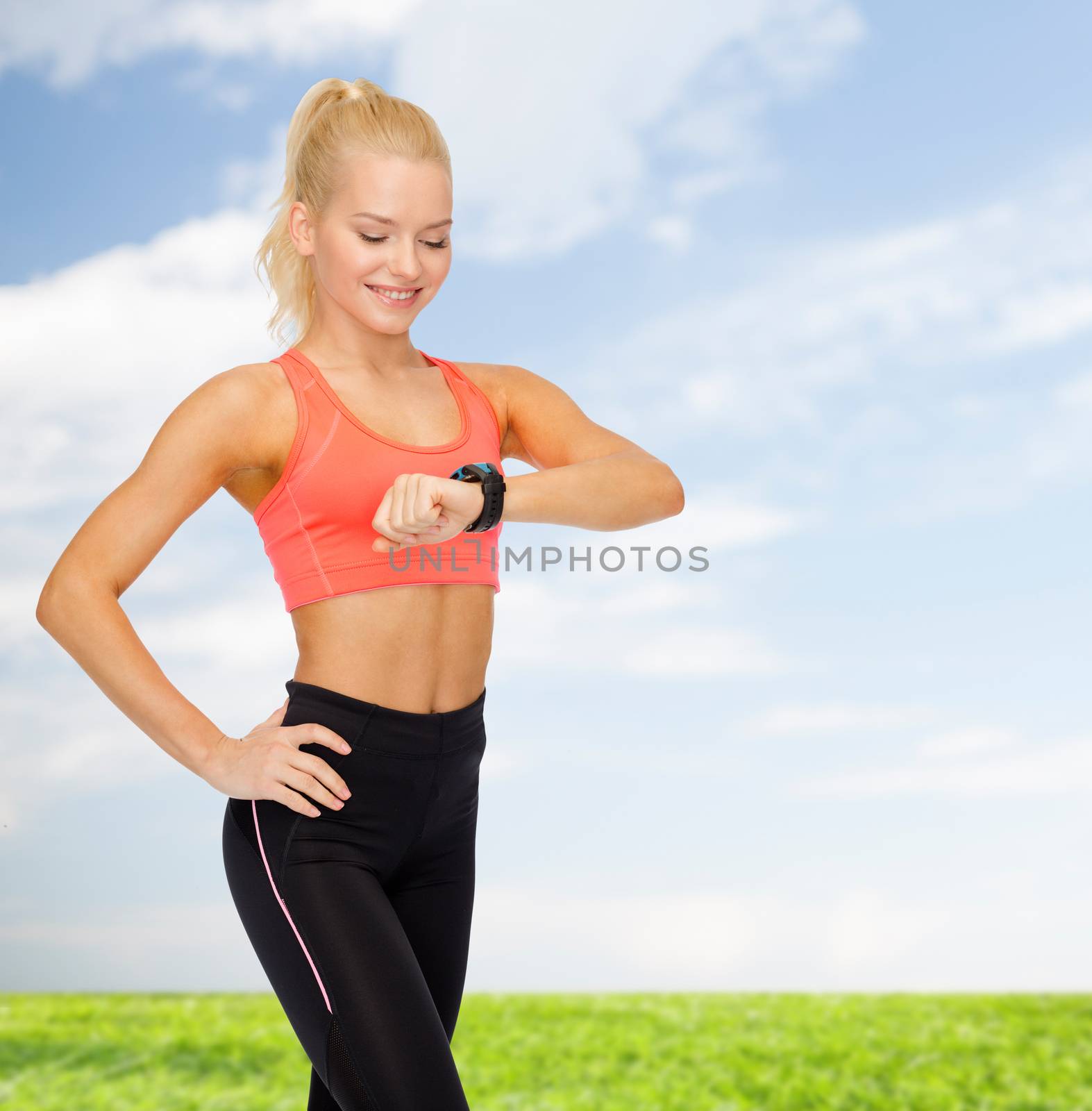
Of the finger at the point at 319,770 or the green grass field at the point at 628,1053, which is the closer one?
the finger at the point at 319,770

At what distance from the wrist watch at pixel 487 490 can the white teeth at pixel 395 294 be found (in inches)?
14.1

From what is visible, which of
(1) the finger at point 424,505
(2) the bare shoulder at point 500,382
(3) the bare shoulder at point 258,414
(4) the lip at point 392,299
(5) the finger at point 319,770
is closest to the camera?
(1) the finger at point 424,505

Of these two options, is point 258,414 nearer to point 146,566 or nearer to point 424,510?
point 146,566

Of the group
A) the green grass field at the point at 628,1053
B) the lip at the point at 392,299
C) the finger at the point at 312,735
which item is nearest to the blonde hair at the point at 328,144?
the lip at the point at 392,299

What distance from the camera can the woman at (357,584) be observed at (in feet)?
5.46

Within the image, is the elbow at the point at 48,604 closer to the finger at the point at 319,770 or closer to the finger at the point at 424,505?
the finger at the point at 319,770

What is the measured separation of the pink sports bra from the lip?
16 cm

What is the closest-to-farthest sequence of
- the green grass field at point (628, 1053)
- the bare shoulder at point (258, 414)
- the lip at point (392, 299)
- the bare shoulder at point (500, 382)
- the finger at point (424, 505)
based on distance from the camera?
the finger at point (424, 505) → the bare shoulder at point (258, 414) → the lip at point (392, 299) → the bare shoulder at point (500, 382) → the green grass field at point (628, 1053)

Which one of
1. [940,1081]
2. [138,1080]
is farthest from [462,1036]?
[940,1081]

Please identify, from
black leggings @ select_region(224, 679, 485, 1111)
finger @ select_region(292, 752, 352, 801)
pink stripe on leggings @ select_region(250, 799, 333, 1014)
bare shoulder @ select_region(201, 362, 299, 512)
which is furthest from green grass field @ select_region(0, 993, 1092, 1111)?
bare shoulder @ select_region(201, 362, 299, 512)

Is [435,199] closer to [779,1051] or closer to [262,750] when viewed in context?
[262,750]

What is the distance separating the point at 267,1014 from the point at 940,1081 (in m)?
2.76

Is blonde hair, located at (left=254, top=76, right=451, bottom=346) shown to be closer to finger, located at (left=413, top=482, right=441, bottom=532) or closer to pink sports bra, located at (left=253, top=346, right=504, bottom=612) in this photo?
pink sports bra, located at (left=253, top=346, right=504, bottom=612)

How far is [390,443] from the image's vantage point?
1.87 metres
